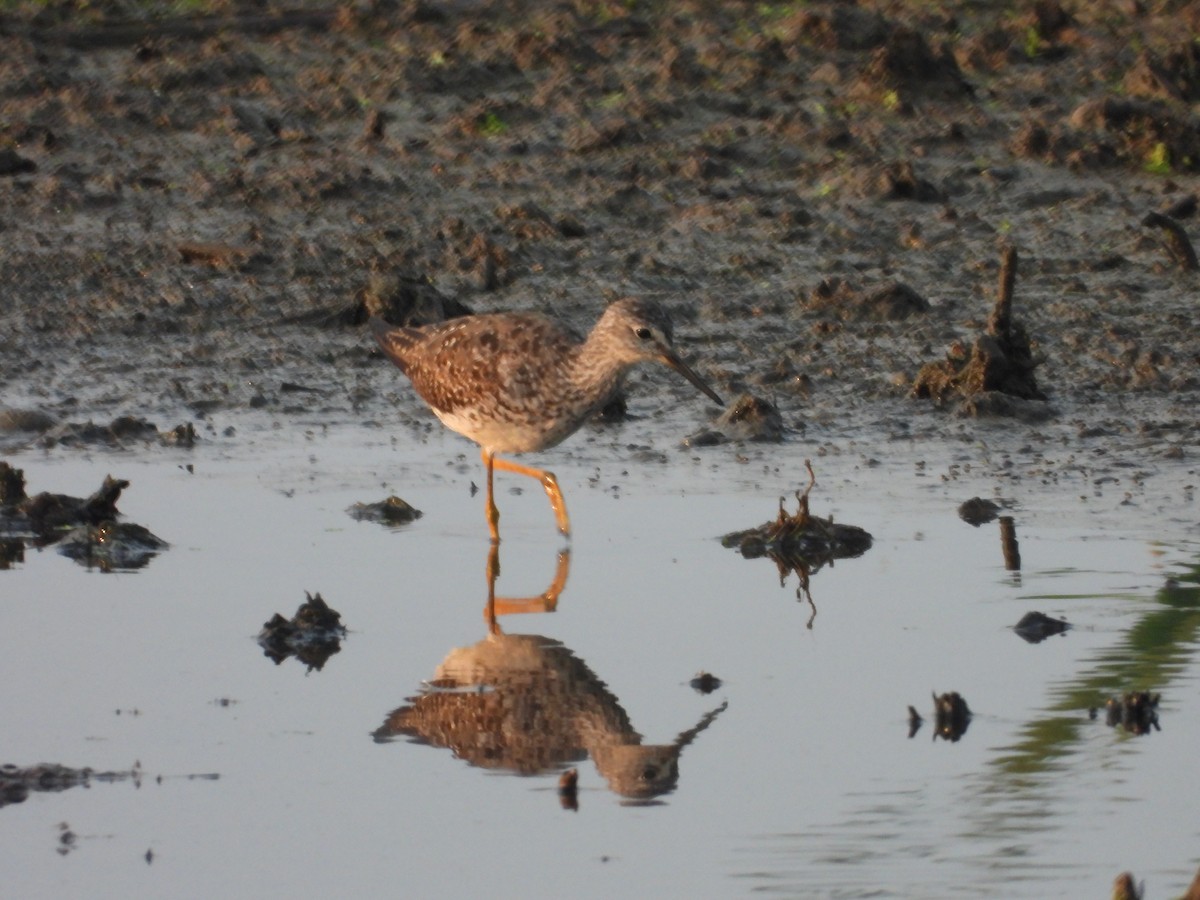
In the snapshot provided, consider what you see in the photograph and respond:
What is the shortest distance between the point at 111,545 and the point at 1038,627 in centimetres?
329

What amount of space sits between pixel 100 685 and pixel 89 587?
1.20 m

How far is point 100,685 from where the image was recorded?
264 inches

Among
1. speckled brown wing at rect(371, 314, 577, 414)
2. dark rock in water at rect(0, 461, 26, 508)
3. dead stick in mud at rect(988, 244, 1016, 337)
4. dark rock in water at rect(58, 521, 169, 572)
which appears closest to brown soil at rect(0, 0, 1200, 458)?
dead stick in mud at rect(988, 244, 1016, 337)

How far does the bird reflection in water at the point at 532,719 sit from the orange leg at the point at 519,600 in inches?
11.1

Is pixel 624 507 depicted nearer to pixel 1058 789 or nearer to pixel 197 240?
pixel 1058 789

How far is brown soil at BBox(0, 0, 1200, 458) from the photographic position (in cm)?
1098

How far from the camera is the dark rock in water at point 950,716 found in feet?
20.7

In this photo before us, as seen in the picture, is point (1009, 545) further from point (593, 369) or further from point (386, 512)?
point (386, 512)

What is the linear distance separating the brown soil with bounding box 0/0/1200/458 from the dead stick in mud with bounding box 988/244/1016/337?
1.27 ft

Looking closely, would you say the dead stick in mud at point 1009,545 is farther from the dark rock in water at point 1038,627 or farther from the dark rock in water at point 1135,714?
the dark rock in water at point 1135,714

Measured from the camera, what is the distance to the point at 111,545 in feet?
27.2

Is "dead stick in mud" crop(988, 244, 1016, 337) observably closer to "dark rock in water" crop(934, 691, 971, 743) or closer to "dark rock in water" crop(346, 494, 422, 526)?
"dark rock in water" crop(346, 494, 422, 526)

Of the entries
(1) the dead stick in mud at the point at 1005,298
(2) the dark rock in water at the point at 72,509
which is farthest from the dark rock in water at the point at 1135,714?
(2) the dark rock in water at the point at 72,509

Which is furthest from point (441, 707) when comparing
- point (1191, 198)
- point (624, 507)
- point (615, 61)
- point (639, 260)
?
point (615, 61)
